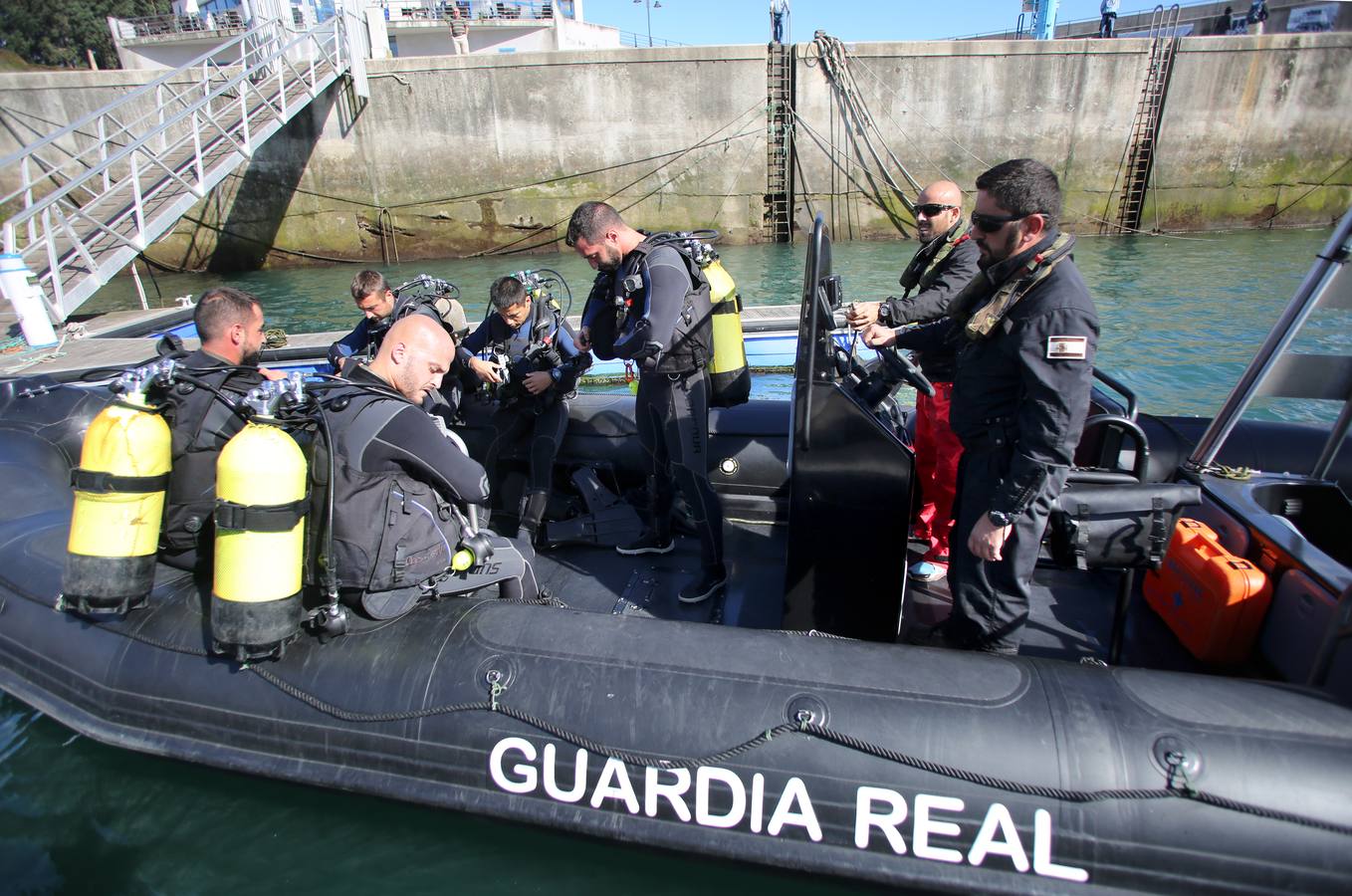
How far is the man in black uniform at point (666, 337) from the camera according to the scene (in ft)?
9.46

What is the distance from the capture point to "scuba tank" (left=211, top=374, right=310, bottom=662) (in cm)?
210

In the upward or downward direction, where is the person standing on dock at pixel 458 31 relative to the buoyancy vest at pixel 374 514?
upward

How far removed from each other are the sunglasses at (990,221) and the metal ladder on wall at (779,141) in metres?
15.5

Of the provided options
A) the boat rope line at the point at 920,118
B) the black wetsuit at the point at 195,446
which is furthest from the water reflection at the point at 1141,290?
the black wetsuit at the point at 195,446

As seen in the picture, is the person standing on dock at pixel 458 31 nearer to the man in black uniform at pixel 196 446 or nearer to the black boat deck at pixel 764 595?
the black boat deck at pixel 764 595

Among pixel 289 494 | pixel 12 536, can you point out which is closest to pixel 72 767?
pixel 12 536

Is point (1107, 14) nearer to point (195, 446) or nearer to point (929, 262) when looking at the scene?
point (929, 262)

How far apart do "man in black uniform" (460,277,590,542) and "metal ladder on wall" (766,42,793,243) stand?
45.8 feet

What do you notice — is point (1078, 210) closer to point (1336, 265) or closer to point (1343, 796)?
point (1336, 265)

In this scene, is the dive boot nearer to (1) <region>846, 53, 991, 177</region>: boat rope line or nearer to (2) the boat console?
(2) the boat console

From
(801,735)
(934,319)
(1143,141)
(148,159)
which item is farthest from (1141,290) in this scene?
(148,159)

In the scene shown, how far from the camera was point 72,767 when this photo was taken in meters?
2.89

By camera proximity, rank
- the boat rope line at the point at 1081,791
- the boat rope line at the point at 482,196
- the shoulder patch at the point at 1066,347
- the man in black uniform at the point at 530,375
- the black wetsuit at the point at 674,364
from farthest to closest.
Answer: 1. the boat rope line at the point at 482,196
2. the man in black uniform at the point at 530,375
3. the black wetsuit at the point at 674,364
4. the shoulder patch at the point at 1066,347
5. the boat rope line at the point at 1081,791

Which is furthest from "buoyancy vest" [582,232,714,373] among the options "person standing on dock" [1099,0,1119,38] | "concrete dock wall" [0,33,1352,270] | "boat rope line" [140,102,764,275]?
"person standing on dock" [1099,0,1119,38]
